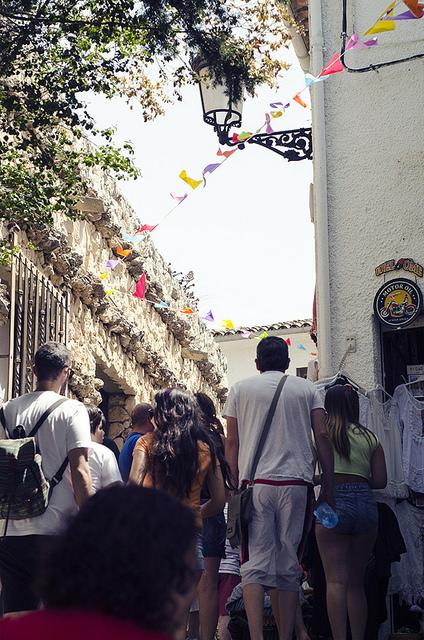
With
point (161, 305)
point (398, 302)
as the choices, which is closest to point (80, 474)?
point (398, 302)

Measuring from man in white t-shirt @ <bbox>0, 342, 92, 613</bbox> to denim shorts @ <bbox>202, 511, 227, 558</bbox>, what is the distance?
1.35 m

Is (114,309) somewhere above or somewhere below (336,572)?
above

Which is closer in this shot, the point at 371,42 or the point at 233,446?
the point at 233,446

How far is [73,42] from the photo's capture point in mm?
6520

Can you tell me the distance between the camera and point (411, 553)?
6.77 metres

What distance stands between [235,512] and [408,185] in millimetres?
3839

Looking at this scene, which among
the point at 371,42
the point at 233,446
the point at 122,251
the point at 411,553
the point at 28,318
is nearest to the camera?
the point at 233,446

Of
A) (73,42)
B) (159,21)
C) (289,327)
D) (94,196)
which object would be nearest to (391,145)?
(159,21)

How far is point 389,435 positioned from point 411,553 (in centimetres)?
88

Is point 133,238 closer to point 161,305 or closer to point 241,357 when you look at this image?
point 161,305

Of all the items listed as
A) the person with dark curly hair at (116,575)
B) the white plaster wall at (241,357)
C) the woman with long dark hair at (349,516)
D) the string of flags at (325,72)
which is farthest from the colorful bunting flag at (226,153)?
the white plaster wall at (241,357)

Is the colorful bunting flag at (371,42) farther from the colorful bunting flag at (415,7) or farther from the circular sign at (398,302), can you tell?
the circular sign at (398,302)

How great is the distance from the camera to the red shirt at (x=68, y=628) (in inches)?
63.9

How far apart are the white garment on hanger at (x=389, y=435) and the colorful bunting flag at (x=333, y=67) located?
9.28ft
